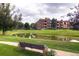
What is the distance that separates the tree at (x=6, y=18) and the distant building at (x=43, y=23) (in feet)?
0.77

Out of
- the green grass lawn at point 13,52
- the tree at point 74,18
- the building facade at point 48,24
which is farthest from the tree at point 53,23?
the green grass lawn at point 13,52

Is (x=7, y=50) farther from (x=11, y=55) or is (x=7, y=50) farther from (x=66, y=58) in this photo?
(x=66, y=58)

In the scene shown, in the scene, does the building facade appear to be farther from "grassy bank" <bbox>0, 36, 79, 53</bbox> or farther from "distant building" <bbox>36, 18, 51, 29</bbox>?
"grassy bank" <bbox>0, 36, 79, 53</bbox>

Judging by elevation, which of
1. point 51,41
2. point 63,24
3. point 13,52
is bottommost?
point 13,52

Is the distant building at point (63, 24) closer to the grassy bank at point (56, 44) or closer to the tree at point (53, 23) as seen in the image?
the tree at point (53, 23)

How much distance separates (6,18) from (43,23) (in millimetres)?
432

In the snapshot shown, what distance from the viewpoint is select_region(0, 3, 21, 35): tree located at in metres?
2.71

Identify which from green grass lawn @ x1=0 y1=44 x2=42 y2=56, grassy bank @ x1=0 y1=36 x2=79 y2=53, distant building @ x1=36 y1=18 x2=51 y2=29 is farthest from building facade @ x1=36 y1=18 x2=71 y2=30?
green grass lawn @ x1=0 y1=44 x2=42 y2=56

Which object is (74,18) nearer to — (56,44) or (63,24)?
(63,24)

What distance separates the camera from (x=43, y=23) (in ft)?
8.84

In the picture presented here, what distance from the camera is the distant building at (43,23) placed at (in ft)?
8.78

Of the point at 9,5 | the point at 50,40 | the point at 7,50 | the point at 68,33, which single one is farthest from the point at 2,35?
the point at 68,33

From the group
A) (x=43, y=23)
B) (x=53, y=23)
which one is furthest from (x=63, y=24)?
(x=43, y=23)

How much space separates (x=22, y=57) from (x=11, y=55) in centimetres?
13
